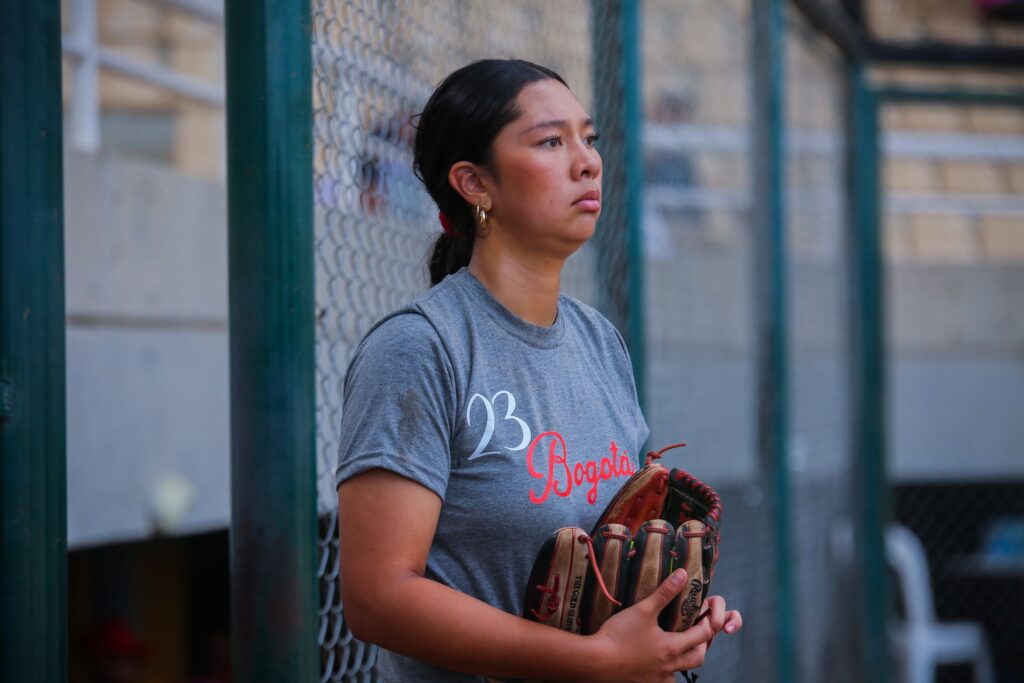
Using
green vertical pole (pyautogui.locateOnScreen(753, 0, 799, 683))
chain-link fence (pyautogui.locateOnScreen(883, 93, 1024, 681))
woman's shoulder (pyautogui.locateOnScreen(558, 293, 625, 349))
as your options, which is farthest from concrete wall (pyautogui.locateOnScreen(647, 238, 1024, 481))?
woman's shoulder (pyautogui.locateOnScreen(558, 293, 625, 349))

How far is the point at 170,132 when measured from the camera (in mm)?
7621

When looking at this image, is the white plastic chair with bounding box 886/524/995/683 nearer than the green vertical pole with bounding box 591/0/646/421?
No

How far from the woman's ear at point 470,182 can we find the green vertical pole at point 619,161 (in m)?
1.20

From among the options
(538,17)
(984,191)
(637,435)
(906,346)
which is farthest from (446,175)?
(984,191)

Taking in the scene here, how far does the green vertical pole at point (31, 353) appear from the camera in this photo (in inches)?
56.6

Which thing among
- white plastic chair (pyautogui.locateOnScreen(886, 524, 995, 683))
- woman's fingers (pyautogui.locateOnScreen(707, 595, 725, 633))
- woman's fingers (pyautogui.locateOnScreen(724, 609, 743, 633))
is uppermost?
woman's fingers (pyautogui.locateOnScreen(707, 595, 725, 633))

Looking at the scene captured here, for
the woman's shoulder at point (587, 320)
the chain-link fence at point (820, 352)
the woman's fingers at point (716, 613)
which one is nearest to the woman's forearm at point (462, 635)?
the woman's fingers at point (716, 613)

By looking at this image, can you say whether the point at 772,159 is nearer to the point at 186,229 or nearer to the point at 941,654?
the point at 186,229

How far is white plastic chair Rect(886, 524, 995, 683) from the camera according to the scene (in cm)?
662

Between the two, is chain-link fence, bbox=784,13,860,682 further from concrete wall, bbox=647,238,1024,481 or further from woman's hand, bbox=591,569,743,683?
woman's hand, bbox=591,569,743,683

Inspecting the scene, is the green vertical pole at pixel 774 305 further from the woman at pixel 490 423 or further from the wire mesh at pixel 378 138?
→ the woman at pixel 490 423

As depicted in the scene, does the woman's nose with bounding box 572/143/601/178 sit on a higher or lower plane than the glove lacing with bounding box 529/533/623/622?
higher

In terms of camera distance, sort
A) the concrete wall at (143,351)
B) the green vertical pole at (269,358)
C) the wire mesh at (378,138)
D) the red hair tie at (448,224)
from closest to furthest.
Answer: the green vertical pole at (269,358) → the red hair tie at (448,224) → the wire mesh at (378,138) → the concrete wall at (143,351)

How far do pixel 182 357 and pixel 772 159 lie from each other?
210 centimetres
